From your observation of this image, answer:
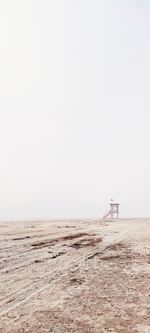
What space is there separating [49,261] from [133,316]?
5.97m

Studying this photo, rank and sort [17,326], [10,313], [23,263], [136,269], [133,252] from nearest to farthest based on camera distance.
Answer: [17,326], [10,313], [136,269], [23,263], [133,252]

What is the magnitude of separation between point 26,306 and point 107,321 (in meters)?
1.59

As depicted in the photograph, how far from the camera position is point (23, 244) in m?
18.0

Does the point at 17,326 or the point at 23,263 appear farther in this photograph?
the point at 23,263

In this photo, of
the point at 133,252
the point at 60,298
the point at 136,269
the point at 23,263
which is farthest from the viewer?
the point at 133,252

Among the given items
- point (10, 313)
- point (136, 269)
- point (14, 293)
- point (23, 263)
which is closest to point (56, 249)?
point (23, 263)

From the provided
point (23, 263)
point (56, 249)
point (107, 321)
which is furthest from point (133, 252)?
Result: point (107, 321)

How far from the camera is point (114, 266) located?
12.6 m

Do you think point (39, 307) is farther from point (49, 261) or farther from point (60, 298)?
point (49, 261)

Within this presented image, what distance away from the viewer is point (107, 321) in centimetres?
746

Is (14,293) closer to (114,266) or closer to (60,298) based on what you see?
(60,298)

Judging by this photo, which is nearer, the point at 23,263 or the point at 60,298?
the point at 60,298

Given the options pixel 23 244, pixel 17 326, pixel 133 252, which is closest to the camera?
pixel 17 326

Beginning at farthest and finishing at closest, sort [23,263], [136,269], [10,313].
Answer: [23,263] < [136,269] < [10,313]
